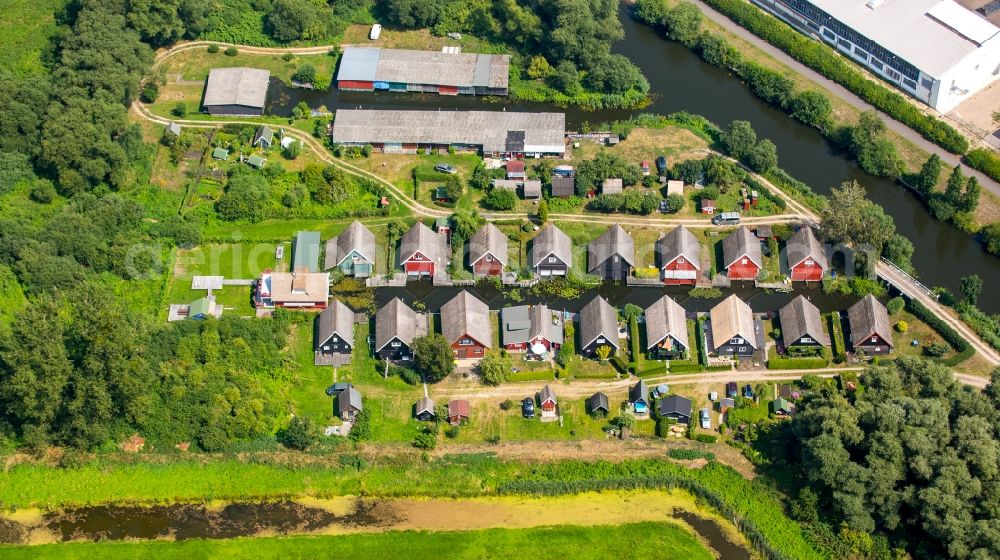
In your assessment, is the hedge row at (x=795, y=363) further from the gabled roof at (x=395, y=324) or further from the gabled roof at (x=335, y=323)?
the gabled roof at (x=335, y=323)

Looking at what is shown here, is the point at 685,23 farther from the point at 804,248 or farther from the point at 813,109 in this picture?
the point at 804,248

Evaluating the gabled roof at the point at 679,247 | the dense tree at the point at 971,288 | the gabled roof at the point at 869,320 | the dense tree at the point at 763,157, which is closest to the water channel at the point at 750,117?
the dense tree at the point at 971,288

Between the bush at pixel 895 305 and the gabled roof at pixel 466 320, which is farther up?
the bush at pixel 895 305

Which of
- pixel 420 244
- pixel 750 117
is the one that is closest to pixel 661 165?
pixel 750 117

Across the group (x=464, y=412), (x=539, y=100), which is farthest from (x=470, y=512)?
(x=539, y=100)

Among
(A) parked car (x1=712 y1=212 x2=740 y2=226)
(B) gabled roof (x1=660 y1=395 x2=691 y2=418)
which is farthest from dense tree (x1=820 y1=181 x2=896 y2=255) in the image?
(B) gabled roof (x1=660 y1=395 x2=691 y2=418)
